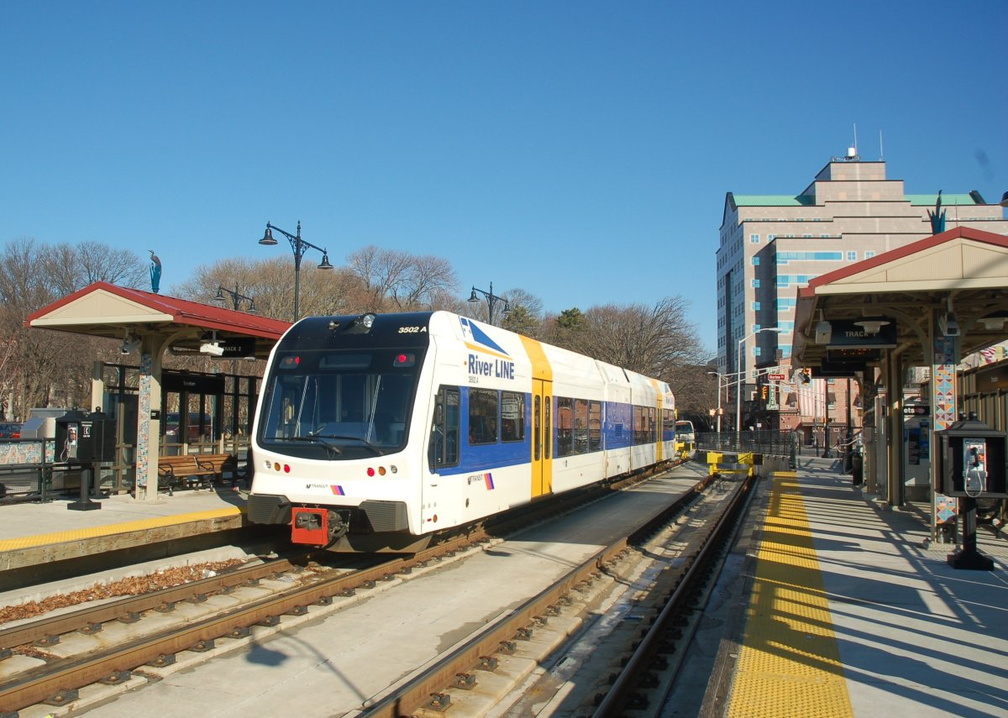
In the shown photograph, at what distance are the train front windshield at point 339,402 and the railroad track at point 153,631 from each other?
154 cm

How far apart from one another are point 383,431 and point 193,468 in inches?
288

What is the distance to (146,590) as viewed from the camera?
30.9 ft

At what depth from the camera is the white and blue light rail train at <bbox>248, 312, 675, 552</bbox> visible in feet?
32.2

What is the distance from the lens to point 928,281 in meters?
11.3

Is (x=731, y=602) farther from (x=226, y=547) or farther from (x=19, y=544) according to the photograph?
(x=19, y=544)

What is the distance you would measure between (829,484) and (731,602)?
18.9 meters

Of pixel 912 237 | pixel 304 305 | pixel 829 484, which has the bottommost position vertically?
pixel 829 484

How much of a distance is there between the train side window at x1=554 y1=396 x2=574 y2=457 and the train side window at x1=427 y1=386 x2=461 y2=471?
4.81 m

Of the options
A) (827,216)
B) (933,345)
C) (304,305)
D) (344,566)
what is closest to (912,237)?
(827,216)

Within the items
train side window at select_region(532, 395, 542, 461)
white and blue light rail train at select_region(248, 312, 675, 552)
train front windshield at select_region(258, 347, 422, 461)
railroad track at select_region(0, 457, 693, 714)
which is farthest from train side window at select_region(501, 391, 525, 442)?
train front windshield at select_region(258, 347, 422, 461)

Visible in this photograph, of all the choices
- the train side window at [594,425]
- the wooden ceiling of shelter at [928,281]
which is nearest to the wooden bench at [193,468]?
the train side window at [594,425]

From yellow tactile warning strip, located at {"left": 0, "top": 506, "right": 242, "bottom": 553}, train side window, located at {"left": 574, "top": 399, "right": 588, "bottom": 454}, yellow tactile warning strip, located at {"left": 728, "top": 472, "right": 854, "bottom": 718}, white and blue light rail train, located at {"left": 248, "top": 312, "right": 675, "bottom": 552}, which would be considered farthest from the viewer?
train side window, located at {"left": 574, "top": 399, "right": 588, "bottom": 454}

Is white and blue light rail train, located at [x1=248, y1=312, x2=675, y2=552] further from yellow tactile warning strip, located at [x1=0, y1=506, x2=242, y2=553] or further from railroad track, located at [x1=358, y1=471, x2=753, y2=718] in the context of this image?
railroad track, located at [x1=358, y1=471, x2=753, y2=718]

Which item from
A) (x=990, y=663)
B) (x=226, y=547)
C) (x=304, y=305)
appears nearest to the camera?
(x=990, y=663)
